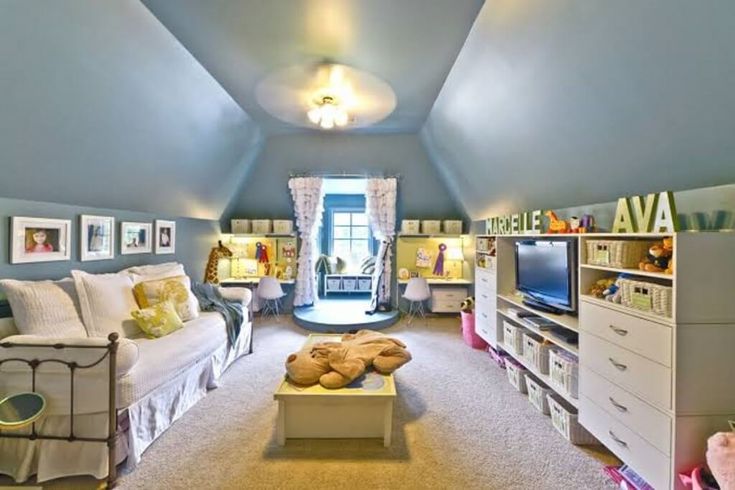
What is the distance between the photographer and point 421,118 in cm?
417

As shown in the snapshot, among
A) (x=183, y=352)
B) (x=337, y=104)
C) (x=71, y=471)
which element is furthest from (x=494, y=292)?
(x=71, y=471)

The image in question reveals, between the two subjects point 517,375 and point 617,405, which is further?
point 517,375

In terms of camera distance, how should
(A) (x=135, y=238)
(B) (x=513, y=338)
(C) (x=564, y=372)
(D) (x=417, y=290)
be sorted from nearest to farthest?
(C) (x=564, y=372) < (B) (x=513, y=338) < (A) (x=135, y=238) < (D) (x=417, y=290)

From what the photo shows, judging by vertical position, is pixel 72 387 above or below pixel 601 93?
below

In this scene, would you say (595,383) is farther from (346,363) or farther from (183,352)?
(183,352)

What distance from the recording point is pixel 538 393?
2492 millimetres

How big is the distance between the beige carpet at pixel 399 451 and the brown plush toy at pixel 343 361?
1.35 ft

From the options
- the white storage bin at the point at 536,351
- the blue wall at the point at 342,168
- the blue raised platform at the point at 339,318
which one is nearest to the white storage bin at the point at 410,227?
the blue wall at the point at 342,168

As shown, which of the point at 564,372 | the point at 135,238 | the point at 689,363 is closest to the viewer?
the point at 689,363

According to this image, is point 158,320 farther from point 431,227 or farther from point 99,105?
point 431,227

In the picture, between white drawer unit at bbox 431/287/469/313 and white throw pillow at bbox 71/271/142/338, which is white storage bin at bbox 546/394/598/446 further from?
white throw pillow at bbox 71/271/142/338

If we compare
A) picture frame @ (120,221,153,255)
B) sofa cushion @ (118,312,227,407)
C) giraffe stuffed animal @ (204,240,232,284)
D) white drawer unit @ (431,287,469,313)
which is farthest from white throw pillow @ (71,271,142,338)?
white drawer unit @ (431,287,469,313)

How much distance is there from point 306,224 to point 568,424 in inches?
168

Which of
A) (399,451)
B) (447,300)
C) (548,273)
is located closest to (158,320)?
(399,451)
